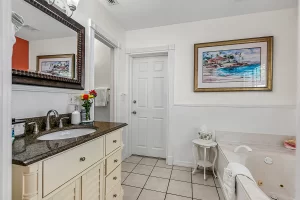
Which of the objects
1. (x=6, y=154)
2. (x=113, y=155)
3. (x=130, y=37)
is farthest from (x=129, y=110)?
(x=6, y=154)

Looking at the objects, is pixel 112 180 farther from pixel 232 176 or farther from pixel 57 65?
pixel 57 65

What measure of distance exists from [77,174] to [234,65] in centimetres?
253

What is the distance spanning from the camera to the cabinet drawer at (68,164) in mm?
772

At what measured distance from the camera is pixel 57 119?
143 cm

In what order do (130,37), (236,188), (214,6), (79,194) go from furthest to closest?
(130,37) < (214,6) < (236,188) < (79,194)

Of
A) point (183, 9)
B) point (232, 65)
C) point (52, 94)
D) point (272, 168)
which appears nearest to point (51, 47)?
point (52, 94)

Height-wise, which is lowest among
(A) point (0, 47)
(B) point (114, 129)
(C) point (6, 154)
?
(B) point (114, 129)

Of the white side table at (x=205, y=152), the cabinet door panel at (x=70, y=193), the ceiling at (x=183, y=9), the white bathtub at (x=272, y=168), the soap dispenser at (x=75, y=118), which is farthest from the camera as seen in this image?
the white side table at (x=205, y=152)

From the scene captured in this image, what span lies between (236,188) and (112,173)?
1110 mm

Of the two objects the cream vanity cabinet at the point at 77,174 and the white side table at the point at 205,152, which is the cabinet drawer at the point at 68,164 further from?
the white side table at the point at 205,152

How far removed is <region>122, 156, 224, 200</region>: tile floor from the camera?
183 cm

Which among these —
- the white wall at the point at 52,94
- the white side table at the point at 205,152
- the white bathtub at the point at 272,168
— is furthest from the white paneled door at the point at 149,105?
the white bathtub at the point at 272,168

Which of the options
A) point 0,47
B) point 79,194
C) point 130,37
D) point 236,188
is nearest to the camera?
point 0,47

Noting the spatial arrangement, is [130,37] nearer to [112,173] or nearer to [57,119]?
[57,119]
